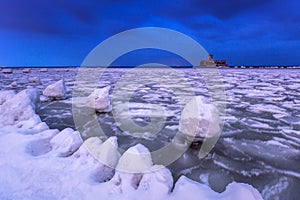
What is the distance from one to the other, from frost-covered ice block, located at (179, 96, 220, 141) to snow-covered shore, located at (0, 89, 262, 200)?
0.91 m

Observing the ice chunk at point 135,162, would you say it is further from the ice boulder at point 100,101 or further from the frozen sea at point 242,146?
the ice boulder at point 100,101

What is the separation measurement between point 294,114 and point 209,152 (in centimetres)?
270

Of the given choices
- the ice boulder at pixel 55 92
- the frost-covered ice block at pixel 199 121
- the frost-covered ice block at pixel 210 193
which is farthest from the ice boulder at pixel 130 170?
the ice boulder at pixel 55 92

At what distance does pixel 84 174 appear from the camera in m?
1.85

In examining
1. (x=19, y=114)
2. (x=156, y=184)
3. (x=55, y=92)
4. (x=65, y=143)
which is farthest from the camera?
(x=55, y=92)

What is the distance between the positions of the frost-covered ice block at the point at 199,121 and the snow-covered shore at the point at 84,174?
91cm

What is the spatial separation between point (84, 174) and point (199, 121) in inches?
59.9

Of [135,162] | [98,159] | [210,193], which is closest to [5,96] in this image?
[98,159]

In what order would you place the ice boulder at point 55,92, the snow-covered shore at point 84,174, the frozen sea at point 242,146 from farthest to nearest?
the ice boulder at point 55,92
the frozen sea at point 242,146
the snow-covered shore at point 84,174

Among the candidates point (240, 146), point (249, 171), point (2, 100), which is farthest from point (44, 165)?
point (2, 100)

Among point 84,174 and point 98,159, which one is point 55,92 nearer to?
point 98,159

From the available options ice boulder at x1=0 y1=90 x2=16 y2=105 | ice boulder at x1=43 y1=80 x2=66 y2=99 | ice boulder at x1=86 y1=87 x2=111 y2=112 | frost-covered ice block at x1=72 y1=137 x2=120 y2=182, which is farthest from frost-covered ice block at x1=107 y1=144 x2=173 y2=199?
ice boulder at x1=43 y1=80 x2=66 y2=99

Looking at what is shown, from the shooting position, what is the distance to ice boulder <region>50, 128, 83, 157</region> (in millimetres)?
2270

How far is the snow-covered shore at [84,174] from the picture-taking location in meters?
1.55
